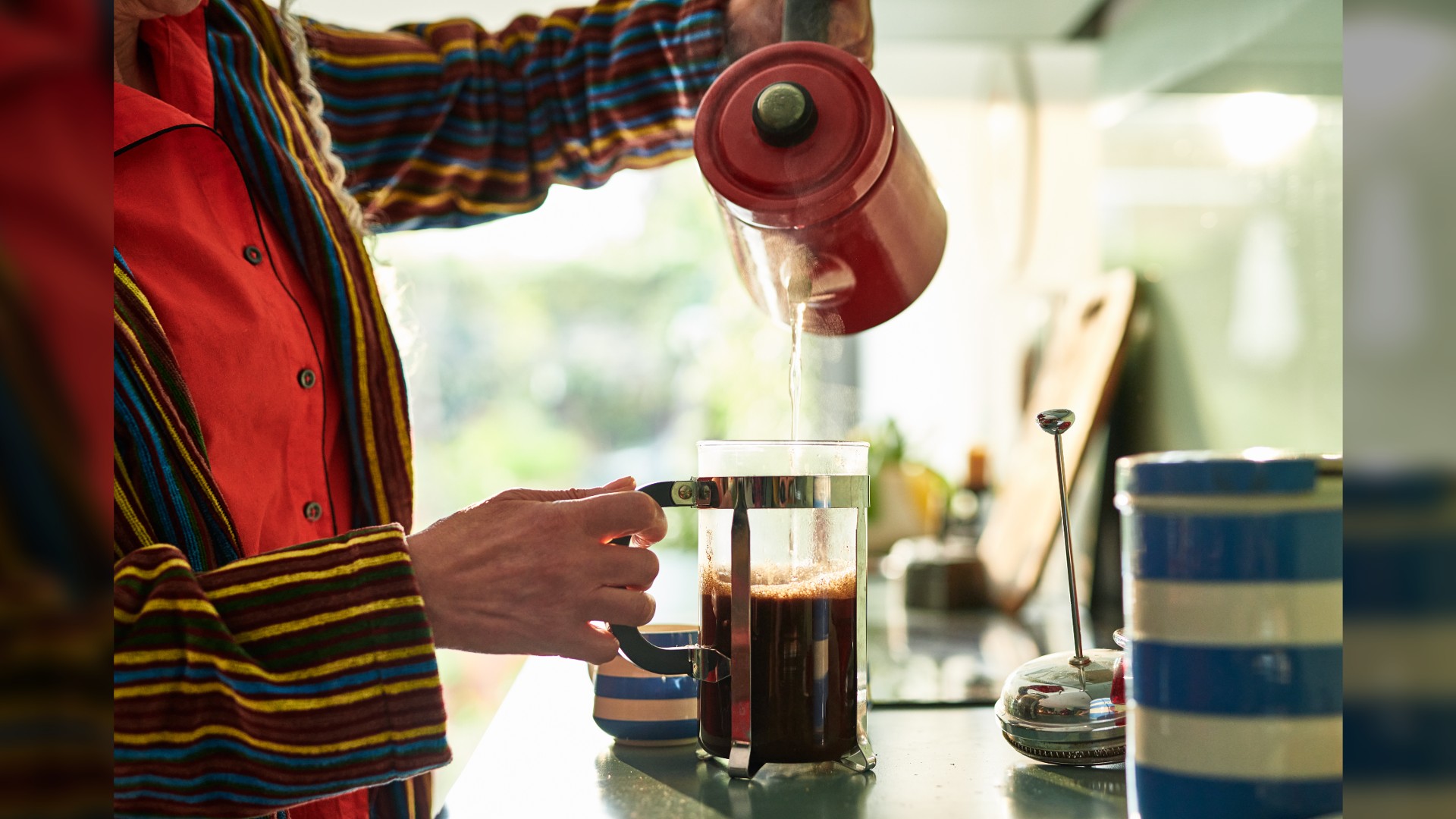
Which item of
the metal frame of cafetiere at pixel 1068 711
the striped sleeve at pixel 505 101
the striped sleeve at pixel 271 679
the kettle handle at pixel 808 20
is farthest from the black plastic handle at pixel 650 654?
the striped sleeve at pixel 505 101

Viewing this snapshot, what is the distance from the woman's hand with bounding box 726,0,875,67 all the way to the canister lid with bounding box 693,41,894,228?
0.17m

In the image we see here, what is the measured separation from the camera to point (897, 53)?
6.05ft

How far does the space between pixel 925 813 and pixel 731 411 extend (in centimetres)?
389

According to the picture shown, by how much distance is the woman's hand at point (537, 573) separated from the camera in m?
0.61

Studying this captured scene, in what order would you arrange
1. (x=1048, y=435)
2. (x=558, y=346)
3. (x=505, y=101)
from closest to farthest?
(x=505, y=101), (x=1048, y=435), (x=558, y=346)

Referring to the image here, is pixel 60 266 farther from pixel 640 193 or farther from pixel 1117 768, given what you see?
pixel 640 193

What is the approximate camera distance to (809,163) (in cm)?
69

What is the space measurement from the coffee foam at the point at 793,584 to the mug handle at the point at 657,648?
5 centimetres

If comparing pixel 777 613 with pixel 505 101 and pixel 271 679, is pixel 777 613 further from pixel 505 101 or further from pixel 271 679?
pixel 505 101

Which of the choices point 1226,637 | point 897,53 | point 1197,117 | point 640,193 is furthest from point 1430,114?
point 640,193

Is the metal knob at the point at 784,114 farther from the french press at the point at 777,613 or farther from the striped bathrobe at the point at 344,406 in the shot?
the striped bathrobe at the point at 344,406

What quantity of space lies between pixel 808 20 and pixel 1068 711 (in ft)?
1.76

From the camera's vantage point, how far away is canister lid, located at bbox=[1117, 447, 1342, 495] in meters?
0.50

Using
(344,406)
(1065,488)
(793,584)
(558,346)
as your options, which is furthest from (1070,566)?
(558,346)
